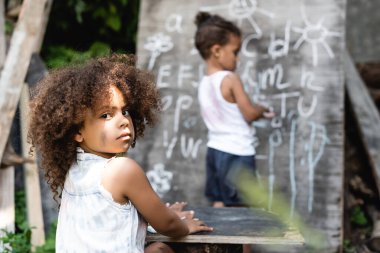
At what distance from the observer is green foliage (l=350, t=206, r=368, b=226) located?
534 centimetres

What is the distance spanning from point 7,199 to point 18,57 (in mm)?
1083

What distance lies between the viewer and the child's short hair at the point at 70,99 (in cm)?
278

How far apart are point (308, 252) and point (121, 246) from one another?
97.6 inches

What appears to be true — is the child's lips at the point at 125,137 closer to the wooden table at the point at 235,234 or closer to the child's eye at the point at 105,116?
the child's eye at the point at 105,116

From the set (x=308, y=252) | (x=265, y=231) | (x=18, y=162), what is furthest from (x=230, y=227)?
(x=18, y=162)

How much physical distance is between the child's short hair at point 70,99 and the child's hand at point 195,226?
56cm

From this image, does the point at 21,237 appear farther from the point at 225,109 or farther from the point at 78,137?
the point at 78,137

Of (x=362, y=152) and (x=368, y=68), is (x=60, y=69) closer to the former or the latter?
(x=362, y=152)

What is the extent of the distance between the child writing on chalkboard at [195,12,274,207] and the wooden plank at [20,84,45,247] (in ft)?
4.56

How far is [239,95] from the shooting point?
14.3 feet

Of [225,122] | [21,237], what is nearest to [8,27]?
[21,237]

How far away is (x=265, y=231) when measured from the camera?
9.77ft

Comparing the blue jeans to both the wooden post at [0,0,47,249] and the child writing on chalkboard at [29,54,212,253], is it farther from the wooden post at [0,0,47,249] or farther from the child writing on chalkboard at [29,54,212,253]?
the child writing on chalkboard at [29,54,212,253]

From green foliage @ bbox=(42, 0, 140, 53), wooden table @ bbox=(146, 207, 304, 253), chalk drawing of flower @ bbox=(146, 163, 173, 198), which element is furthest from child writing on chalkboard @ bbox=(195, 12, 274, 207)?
green foliage @ bbox=(42, 0, 140, 53)
